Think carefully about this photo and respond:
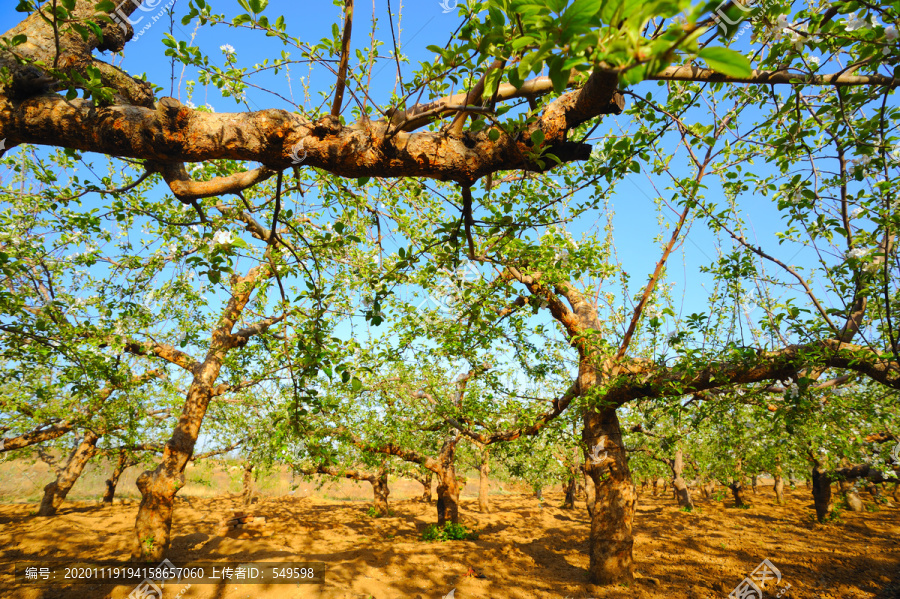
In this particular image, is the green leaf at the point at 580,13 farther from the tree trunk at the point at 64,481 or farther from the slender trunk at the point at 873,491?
the tree trunk at the point at 64,481

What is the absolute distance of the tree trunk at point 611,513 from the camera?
18.2 ft

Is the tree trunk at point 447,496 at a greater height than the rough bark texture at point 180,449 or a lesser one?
lesser

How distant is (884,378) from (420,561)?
7794mm

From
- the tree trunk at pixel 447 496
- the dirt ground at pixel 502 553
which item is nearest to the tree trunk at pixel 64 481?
the dirt ground at pixel 502 553

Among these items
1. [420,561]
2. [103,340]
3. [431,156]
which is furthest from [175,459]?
[431,156]

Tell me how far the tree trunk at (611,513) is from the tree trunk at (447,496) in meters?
5.38

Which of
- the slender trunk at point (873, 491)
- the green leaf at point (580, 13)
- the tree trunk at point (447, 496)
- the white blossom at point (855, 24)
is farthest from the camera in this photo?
the tree trunk at point (447, 496)

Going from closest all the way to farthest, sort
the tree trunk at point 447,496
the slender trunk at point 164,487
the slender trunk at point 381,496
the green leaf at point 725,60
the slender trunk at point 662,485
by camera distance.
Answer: the green leaf at point 725,60 → the slender trunk at point 164,487 → the tree trunk at point 447,496 → the slender trunk at point 381,496 → the slender trunk at point 662,485

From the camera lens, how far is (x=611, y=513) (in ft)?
18.2

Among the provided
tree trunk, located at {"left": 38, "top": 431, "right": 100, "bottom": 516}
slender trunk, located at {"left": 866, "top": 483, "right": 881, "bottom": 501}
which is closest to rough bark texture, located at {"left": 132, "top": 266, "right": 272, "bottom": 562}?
tree trunk, located at {"left": 38, "top": 431, "right": 100, "bottom": 516}

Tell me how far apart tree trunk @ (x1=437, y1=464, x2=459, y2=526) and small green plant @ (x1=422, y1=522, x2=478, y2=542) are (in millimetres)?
331

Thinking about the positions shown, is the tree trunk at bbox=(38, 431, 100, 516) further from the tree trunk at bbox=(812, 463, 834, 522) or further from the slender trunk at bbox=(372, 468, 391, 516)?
the tree trunk at bbox=(812, 463, 834, 522)

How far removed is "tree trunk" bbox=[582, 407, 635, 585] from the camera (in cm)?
554

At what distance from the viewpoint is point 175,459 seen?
6750mm
